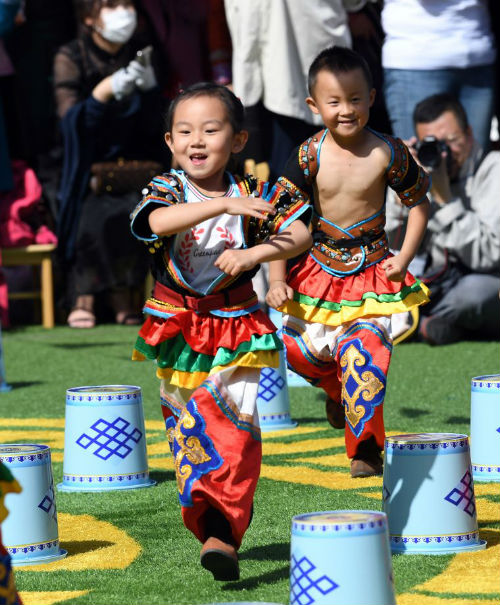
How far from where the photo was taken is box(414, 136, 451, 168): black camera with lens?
274 inches

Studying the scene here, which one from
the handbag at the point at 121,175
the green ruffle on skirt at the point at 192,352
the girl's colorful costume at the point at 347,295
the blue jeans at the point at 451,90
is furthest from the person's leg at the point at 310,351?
the handbag at the point at 121,175

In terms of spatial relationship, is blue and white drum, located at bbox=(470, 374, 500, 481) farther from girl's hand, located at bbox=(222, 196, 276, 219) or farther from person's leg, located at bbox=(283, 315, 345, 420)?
girl's hand, located at bbox=(222, 196, 276, 219)

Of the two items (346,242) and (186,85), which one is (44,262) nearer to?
(186,85)

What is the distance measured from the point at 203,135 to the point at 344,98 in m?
1.13

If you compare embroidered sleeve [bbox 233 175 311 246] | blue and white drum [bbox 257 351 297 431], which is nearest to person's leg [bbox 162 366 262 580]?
embroidered sleeve [bbox 233 175 311 246]

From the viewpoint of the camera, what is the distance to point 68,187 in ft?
29.6

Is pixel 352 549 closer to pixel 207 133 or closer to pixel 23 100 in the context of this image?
pixel 207 133

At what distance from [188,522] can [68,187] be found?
583 centimetres

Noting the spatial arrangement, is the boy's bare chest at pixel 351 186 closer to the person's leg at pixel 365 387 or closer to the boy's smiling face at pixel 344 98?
the boy's smiling face at pixel 344 98

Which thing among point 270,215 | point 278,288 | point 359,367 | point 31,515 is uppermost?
point 270,215

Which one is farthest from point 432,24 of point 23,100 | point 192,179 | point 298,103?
point 192,179

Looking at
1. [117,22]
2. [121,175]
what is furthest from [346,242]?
[117,22]

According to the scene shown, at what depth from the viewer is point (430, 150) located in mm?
7031

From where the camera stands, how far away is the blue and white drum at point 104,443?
4.52 metres
